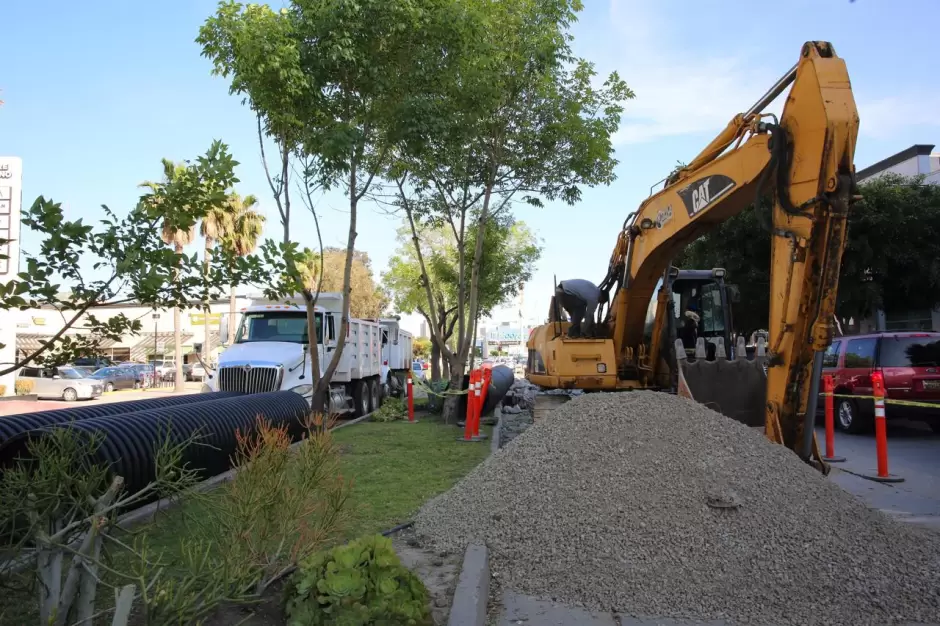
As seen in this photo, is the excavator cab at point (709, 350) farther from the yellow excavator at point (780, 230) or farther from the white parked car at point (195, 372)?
the white parked car at point (195, 372)

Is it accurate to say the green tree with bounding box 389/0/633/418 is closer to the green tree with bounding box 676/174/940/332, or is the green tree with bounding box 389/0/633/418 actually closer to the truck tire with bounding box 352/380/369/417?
the truck tire with bounding box 352/380/369/417

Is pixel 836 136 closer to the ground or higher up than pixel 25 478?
higher up

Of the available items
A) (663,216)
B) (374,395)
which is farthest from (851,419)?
(374,395)

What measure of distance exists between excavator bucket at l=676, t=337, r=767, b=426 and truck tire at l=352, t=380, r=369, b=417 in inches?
450

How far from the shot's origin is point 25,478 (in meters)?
3.58

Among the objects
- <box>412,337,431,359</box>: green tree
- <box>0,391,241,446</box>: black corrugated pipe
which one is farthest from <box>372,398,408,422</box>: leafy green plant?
<box>412,337,431,359</box>: green tree

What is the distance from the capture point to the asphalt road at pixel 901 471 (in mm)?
7812

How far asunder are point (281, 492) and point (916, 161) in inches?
1142

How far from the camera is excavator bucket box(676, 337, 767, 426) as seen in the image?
917 centimetres

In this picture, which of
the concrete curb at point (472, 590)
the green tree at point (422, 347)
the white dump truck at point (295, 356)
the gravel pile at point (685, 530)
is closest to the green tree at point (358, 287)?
the green tree at point (422, 347)

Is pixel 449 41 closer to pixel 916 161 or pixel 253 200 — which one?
pixel 916 161

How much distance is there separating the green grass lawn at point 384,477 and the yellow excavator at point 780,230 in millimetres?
3271

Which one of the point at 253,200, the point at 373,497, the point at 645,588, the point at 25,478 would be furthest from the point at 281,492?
the point at 253,200

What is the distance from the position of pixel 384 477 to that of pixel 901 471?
23.1 ft
